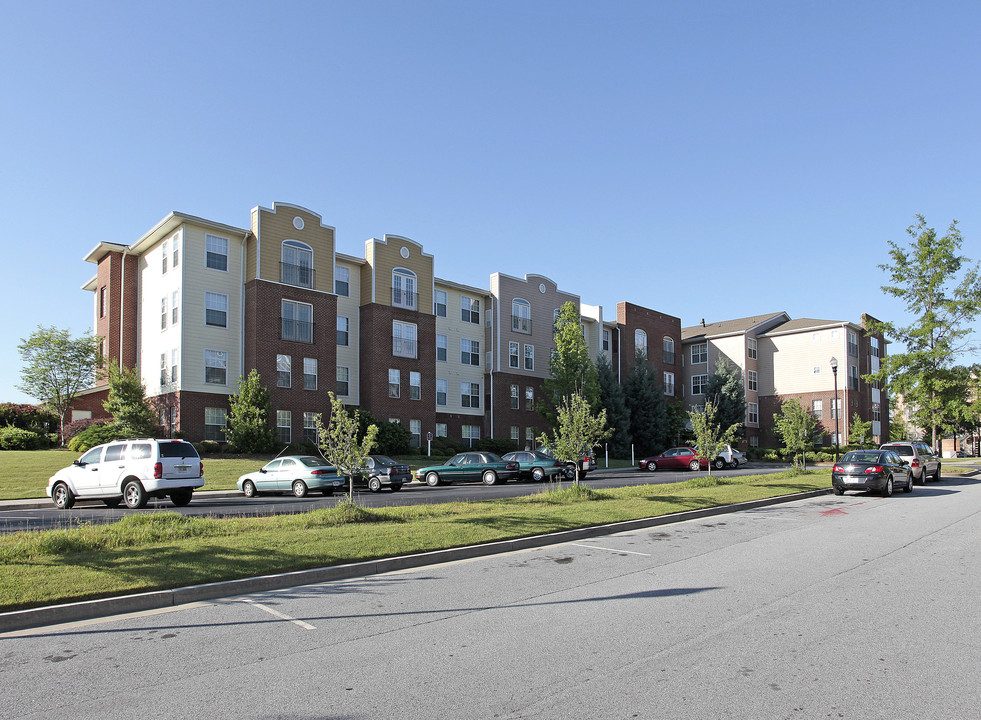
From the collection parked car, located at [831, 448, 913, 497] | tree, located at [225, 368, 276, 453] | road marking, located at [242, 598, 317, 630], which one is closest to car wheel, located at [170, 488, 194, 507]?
road marking, located at [242, 598, 317, 630]

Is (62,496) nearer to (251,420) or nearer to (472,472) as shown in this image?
(472,472)

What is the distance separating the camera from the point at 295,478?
23.2 meters

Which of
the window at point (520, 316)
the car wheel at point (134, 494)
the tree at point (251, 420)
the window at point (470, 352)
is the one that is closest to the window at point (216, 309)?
the tree at point (251, 420)

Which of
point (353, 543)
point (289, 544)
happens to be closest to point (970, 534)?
point (353, 543)

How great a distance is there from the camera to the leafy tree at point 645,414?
54344 millimetres

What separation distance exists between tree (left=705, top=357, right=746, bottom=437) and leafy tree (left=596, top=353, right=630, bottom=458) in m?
12.3

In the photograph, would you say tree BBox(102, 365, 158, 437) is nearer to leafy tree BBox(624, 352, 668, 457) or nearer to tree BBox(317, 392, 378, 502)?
tree BBox(317, 392, 378, 502)

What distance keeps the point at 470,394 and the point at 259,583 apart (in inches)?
1560

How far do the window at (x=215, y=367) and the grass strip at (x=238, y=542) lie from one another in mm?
23320

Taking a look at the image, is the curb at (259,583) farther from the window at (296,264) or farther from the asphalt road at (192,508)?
the window at (296,264)

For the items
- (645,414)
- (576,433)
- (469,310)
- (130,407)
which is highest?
(469,310)

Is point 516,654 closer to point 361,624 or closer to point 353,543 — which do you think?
point 361,624

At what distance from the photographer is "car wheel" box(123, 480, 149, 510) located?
1827 centimetres

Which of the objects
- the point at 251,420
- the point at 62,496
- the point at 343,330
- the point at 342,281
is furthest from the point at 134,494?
the point at 342,281
